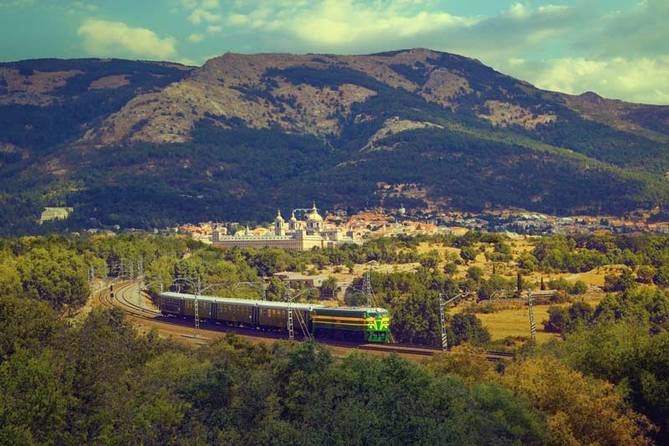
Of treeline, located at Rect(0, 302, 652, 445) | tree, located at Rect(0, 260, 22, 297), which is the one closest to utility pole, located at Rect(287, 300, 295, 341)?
treeline, located at Rect(0, 302, 652, 445)

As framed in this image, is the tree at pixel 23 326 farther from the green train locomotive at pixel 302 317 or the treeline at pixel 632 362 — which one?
the treeline at pixel 632 362

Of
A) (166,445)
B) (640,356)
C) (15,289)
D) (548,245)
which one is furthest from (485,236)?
(166,445)

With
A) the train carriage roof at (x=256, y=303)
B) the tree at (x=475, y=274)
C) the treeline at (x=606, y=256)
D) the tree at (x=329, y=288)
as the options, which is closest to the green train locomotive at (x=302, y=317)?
the train carriage roof at (x=256, y=303)

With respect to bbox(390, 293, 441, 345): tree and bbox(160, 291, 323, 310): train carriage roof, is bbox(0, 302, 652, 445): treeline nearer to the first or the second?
bbox(160, 291, 323, 310): train carriage roof

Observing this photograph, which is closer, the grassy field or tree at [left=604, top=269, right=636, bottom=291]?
the grassy field

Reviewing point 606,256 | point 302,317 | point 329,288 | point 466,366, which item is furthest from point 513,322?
point 466,366
